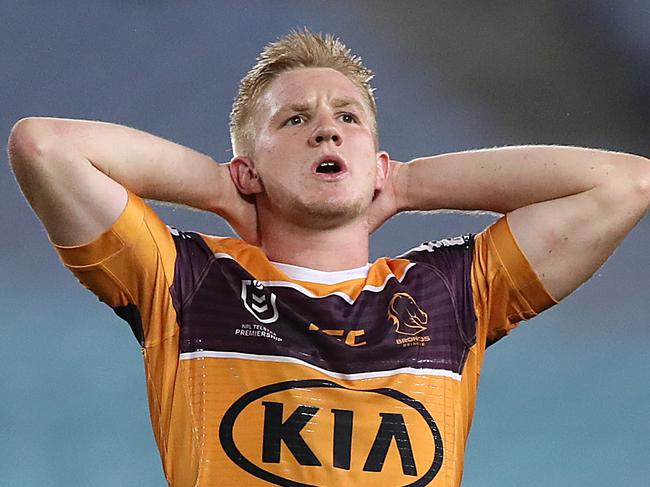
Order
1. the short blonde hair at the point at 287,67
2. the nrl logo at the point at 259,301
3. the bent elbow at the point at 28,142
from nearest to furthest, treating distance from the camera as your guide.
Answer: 1. the bent elbow at the point at 28,142
2. the nrl logo at the point at 259,301
3. the short blonde hair at the point at 287,67

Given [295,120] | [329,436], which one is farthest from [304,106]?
[329,436]

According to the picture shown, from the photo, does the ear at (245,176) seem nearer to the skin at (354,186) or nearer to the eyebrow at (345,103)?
the skin at (354,186)

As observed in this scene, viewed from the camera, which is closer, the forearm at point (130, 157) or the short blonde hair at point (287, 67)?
the forearm at point (130, 157)

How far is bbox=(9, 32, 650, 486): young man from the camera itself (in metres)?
1.44

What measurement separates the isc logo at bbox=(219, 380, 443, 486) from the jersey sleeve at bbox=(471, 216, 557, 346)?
0.72ft

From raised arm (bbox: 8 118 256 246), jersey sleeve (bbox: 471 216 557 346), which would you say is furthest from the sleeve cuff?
raised arm (bbox: 8 118 256 246)

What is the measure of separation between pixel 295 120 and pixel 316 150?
0.09 metres

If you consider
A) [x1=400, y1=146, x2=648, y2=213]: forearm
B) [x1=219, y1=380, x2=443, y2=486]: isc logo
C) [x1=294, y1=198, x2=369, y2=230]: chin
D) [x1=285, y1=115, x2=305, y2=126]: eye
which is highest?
[x1=285, y1=115, x2=305, y2=126]: eye

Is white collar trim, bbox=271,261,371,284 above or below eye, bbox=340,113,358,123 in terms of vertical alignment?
below

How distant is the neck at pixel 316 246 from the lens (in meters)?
1.65

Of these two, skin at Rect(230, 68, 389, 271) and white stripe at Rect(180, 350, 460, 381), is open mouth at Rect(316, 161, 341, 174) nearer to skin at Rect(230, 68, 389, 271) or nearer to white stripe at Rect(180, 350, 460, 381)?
skin at Rect(230, 68, 389, 271)

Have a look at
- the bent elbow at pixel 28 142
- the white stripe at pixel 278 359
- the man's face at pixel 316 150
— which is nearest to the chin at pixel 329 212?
the man's face at pixel 316 150

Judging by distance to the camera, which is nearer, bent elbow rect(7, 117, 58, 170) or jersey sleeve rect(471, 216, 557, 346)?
bent elbow rect(7, 117, 58, 170)

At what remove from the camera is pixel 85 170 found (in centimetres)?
143
